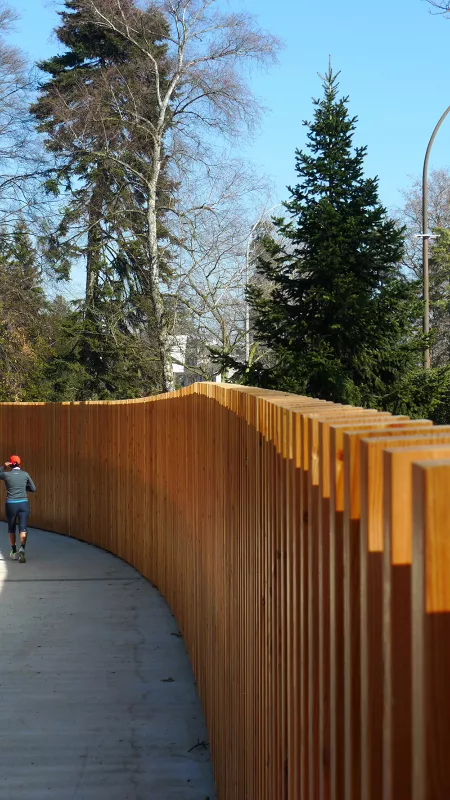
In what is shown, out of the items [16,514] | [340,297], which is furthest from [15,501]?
[340,297]

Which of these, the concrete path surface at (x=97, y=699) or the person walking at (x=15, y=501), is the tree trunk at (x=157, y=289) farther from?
the concrete path surface at (x=97, y=699)

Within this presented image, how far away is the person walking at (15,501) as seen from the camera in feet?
50.7

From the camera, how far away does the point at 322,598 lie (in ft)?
6.86

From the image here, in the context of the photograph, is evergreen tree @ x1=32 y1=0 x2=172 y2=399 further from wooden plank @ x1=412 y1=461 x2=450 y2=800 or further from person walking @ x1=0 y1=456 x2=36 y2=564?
wooden plank @ x1=412 y1=461 x2=450 y2=800

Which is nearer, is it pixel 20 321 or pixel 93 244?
pixel 20 321

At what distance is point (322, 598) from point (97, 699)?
597 centimetres

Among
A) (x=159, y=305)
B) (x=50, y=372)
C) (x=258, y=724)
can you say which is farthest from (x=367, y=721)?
(x=50, y=372)

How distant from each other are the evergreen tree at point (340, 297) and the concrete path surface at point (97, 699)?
17.3ft

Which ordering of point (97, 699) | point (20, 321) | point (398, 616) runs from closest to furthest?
point (398, 616) < point (97, 699) < point (20, 321)

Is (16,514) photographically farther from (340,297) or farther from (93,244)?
(93,244)

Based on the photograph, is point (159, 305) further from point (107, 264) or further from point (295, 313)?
point (295, 313)

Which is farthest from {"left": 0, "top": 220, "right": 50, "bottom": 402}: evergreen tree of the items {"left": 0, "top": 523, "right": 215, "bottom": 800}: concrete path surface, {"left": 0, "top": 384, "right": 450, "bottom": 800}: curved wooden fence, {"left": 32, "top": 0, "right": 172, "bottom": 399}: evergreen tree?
{"left": 0, "top": 384, "right": 450, "bottom": 800}: curved wooden fence

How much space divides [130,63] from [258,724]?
29.8 metres

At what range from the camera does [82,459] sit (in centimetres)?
1753
